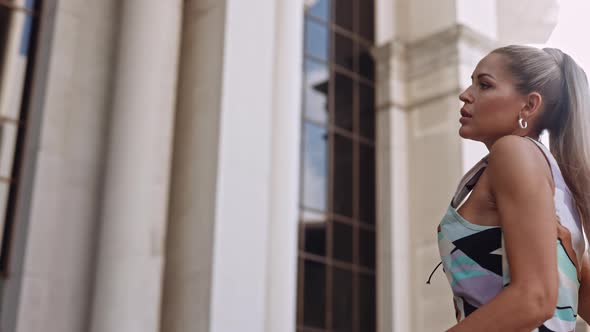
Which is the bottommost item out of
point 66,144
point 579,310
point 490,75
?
point 579,310

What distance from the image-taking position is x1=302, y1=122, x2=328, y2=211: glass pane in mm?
12984

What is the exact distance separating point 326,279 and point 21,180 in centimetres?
498

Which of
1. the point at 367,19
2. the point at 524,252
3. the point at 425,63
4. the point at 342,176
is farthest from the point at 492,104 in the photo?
the point at 367,19

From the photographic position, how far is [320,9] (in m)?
13.8

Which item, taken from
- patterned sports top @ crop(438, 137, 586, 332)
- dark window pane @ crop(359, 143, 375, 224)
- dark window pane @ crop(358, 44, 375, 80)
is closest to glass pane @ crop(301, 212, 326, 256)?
dark window pane @ crop(359, 143, 375, 224)

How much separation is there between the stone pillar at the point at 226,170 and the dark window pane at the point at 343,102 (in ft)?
13.4

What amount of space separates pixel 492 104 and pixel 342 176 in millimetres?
11043

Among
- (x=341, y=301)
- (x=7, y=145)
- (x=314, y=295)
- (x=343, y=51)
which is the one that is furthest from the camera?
(x=343, y=51)

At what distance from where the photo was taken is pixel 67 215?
8.92m

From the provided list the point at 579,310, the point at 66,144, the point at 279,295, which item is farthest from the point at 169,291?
the point at 579,310

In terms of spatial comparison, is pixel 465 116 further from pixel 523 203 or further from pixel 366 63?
pixel 366 63

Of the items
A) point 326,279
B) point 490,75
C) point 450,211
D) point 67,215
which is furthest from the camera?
point 326,279

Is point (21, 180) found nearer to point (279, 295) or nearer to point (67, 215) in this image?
point (67, 215)

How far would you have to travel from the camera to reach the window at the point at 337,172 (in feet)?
41.5
